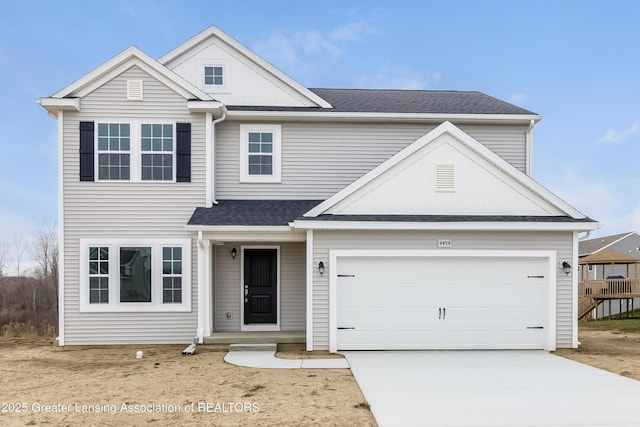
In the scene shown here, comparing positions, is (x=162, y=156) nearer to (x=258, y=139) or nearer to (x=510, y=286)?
(x=258, y=139)

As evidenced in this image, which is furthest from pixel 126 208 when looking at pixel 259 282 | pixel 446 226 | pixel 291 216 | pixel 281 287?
pixel 446 226

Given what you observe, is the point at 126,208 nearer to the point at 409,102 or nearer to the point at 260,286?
the point at 260,286

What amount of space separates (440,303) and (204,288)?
19.0 ft

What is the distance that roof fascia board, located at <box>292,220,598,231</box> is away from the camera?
992 cm

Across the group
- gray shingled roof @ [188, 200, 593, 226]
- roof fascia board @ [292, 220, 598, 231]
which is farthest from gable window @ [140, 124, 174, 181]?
roof fascia board @ [292, 220, 598, 231]

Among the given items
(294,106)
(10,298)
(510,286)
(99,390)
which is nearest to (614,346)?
(510,286)

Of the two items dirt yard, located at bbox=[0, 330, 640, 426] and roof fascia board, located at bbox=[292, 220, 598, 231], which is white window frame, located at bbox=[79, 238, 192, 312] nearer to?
dirt yard, located at bbox=[0, 330, 640, 426]

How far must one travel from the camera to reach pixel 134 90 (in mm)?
11422

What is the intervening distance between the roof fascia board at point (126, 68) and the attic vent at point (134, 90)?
0.37 m

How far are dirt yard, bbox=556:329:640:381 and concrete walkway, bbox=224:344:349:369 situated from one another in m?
5.23

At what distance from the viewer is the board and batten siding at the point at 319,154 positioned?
40.7 ft

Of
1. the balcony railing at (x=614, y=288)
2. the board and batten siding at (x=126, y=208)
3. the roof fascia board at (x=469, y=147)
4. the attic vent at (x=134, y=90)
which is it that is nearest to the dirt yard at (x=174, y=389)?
the board and batten siding at (x=126, y=208)

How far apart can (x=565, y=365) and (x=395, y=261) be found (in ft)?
13.2

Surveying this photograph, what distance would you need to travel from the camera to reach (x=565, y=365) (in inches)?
349
